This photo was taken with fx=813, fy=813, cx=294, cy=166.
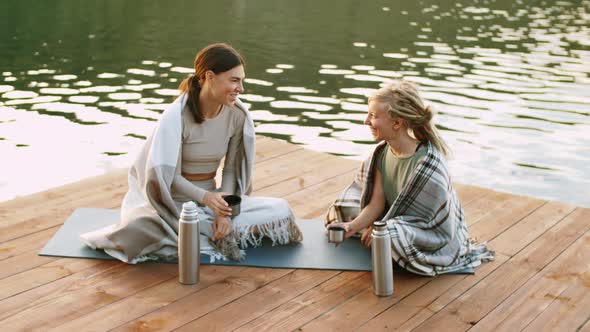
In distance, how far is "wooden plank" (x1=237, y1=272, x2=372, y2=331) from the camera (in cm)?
325

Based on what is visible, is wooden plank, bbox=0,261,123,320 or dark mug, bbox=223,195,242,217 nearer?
wooden plank, bbox=0,261,123,320

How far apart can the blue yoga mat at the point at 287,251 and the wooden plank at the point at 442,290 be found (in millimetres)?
342

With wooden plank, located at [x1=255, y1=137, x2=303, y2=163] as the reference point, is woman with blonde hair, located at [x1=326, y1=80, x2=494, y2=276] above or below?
above

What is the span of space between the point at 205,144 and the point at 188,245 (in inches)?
25.4

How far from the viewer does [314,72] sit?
35.4 ft

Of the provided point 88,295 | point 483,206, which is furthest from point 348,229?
point 88,295

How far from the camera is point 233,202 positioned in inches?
151

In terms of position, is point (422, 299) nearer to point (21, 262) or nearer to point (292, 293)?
point (292, 293)

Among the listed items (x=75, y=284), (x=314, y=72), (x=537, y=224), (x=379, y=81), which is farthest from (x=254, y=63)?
(x=75, y=284)

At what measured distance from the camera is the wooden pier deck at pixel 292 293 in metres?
3.27

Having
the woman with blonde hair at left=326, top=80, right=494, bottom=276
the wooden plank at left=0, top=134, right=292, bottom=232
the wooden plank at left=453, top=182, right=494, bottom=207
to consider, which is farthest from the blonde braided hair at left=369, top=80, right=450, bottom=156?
the wooden plank at left=0, top=134, right=292, bottom=232

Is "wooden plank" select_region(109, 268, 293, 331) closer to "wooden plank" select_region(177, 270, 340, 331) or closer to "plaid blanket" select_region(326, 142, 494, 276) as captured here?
"wooden plank" select_region(177, 270, 340, 331)

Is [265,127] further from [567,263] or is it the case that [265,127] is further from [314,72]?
[567,263]

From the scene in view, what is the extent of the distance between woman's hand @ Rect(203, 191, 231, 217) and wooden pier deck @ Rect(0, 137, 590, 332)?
0.84ft
